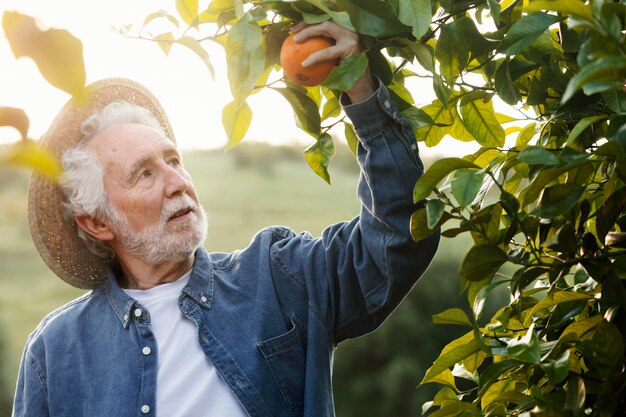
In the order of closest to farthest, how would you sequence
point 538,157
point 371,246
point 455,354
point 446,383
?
point 538,157 < point 455,354 < point 446,383 < point 371,246

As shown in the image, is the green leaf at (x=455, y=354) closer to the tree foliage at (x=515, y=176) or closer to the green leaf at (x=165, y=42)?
the tree foliage at (x=515, y=176)

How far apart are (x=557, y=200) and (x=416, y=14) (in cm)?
29

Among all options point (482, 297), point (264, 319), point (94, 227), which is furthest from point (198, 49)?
point (94, 227)

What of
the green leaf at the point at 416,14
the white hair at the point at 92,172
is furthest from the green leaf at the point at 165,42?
the white hair at the point at 92,172

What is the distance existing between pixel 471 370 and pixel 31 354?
3.53ft

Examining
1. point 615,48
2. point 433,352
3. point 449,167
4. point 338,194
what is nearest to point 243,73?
point 449,167

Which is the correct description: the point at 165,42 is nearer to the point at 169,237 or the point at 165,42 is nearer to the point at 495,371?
Result: the point at 495,371

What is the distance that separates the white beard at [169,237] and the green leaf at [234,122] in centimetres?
67

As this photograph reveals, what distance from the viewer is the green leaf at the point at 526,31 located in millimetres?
940

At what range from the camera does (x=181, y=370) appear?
5.52 ft

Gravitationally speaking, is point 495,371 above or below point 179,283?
below

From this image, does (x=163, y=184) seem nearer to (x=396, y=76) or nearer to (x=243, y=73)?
(x=396, y=76)

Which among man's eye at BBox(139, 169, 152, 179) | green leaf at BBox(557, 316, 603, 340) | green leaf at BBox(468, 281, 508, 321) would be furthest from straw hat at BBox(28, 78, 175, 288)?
green leaf at BBox(557, 316, 603, 340)

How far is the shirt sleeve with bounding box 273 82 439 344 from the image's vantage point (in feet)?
4.33
